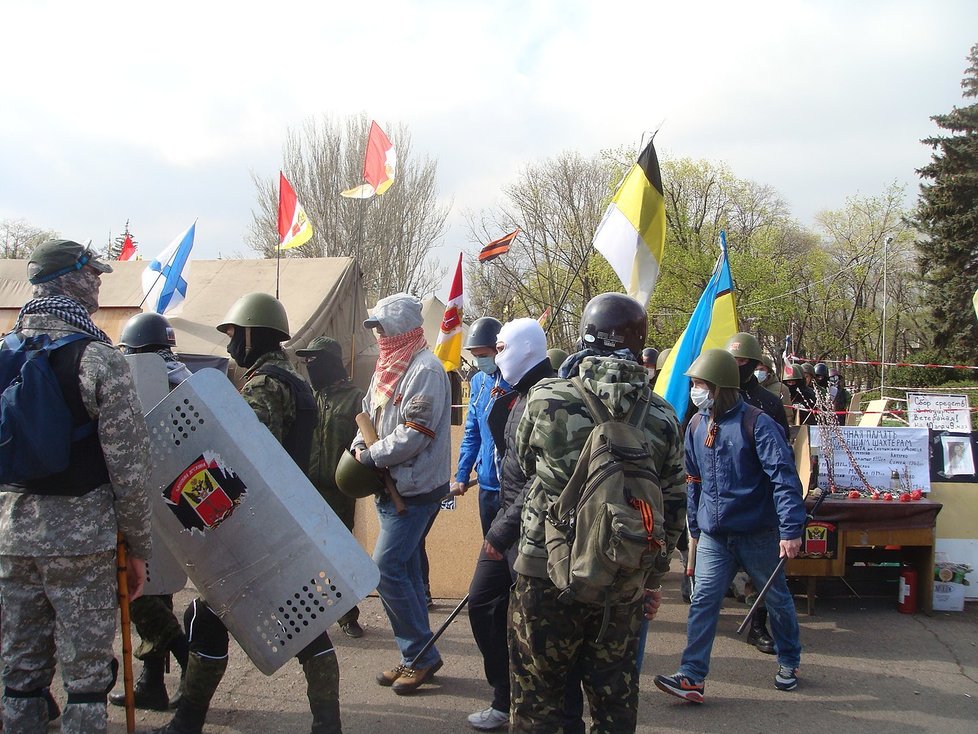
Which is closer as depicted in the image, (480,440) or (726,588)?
(726,588)

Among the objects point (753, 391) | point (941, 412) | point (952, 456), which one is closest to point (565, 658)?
point (753, 391)

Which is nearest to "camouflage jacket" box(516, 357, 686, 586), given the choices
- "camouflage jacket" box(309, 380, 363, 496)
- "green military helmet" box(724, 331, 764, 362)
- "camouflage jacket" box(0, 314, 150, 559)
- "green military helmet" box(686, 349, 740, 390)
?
"camouflage jacket" box(0, 314, 150, 559)

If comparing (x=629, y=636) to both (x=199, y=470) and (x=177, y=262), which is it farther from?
(x=177, y=262)

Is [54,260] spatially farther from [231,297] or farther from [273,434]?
[231,297]

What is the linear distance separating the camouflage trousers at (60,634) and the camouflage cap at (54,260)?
3.50 ft

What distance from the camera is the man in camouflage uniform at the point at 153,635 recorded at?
3.99m

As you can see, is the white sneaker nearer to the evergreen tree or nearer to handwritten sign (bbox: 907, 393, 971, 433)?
handwritten sign (bbox: 907, 393, 971, 433)

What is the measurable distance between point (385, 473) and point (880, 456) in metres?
4.31

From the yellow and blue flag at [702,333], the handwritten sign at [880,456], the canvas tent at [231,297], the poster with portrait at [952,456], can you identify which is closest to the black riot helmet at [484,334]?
the yellow and blue flag at [702,333]

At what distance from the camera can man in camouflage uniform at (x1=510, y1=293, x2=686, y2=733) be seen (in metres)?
2.71

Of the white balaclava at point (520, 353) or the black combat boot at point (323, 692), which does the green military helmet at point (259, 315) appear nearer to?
the white balaclava at point (520, 353)

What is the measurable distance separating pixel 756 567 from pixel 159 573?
3.26 meters

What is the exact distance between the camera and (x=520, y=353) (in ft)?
12.3

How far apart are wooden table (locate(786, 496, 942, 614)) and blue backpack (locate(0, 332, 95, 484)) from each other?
16.8 feet
